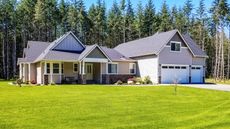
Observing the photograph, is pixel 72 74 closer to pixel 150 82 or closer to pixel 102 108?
pixel 150 82

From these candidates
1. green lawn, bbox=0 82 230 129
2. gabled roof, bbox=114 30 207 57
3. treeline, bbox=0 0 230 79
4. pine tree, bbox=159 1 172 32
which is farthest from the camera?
pine tree, bbox=159 1 172 32

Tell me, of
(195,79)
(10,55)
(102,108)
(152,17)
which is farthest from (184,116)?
(152,17)

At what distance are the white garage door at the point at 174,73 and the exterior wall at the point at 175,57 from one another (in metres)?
0.59

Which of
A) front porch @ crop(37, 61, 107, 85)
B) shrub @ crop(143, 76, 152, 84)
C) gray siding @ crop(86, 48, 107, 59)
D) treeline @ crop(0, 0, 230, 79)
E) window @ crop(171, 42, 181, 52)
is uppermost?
treeline @ crop(0, 0, 230, 79)

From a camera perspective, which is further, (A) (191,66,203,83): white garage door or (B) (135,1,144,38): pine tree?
(B) (135,1,144,38): pine tree

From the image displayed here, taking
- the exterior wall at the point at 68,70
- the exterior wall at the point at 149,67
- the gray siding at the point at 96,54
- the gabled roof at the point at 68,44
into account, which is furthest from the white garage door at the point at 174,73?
the exterior wall at the point at 68,70

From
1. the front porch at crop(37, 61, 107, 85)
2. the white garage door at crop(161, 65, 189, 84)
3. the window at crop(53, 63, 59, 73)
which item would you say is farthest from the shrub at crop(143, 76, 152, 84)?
the window at crop(53, 63, 59, 73)

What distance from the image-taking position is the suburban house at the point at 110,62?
35844 millimetres

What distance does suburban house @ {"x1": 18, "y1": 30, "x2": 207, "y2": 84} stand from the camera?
35.8 metres

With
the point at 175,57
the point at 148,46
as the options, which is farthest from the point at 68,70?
the point at 175,57

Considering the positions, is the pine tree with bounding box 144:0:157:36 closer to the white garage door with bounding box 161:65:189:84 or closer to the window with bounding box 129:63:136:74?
the window with bounding box 129:63:136:74

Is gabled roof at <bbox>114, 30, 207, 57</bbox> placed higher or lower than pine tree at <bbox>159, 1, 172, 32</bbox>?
lower

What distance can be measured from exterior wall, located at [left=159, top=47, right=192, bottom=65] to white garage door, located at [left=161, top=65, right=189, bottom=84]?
1.95 ft

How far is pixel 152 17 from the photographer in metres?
70.0
